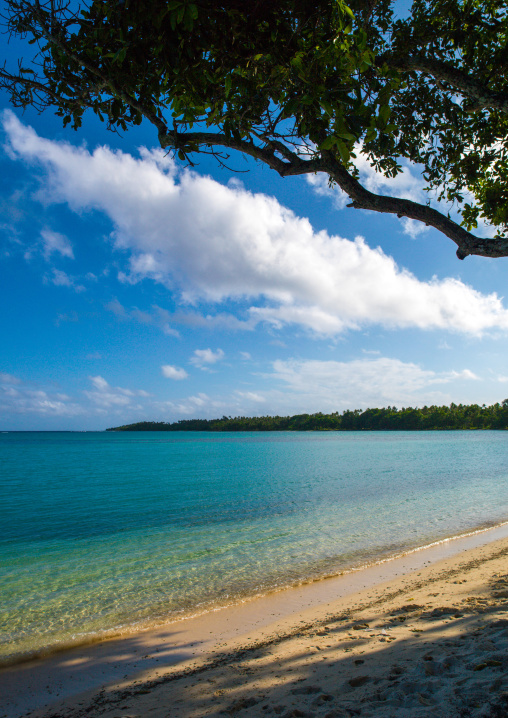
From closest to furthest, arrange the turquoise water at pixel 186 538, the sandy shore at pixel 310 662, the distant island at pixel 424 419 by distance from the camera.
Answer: the sandy shore at pixel 310 662, the turquoise water at pixel 186 538, the distant island at pixel 424 419

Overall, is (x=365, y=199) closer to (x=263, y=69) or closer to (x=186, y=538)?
(x=263, y=69)

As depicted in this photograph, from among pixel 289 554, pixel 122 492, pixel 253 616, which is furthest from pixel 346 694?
pixel 122 492

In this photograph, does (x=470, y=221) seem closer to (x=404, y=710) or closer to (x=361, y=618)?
(x=361, y=618)

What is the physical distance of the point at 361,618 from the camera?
6.24 metres

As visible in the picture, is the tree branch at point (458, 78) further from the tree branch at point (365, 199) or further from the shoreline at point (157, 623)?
the shoreline at point (157, 623)

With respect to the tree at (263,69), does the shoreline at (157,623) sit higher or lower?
lower

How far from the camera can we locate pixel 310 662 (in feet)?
15.2

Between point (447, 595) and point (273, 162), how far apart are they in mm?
7923

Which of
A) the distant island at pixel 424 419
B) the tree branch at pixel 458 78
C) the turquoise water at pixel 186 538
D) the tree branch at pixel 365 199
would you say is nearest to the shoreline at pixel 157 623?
the turquoise water at pixel 186 538

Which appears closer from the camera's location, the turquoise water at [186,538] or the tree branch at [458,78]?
the tree branch at [458,78]

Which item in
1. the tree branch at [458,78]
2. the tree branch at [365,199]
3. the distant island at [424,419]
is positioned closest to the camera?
the tree branch at [365,199]

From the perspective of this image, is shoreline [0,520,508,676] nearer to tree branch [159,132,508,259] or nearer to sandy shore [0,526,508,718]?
sandy shore [0,526,508,718]

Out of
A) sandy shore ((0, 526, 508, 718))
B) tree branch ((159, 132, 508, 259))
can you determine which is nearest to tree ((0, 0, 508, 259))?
tree branch ((159, 132, 508, 259))

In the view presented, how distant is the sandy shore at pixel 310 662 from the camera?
11.1 feet
